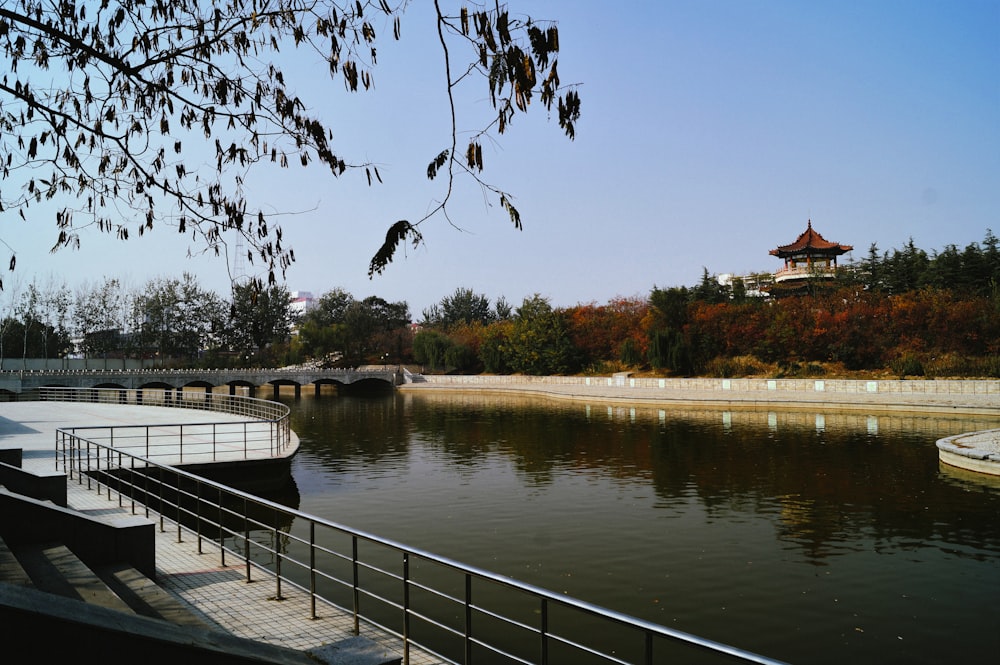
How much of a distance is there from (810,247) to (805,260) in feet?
7.83

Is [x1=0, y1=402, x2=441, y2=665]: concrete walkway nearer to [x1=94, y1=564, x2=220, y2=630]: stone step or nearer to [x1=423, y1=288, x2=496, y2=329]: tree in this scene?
[x1=94, y1=564, x2=220, y2=630]: stone step

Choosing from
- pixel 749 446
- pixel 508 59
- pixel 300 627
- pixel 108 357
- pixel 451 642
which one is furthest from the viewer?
pixel 108 357

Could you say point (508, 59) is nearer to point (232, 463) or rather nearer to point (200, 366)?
point (232, 463)

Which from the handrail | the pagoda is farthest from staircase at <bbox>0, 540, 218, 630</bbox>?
the pagoda

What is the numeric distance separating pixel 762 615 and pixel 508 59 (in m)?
7.10

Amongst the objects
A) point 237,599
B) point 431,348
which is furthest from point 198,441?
point 431,348

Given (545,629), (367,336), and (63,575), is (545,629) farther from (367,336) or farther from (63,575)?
(367,336)

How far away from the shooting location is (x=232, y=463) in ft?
48.9

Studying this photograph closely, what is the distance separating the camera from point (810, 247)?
65.3 meters

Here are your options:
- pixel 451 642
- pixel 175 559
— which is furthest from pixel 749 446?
pixel 175 559

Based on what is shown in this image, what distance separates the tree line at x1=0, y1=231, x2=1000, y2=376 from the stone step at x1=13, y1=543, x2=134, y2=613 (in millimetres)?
31666

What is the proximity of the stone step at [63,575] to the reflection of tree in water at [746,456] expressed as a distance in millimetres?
9415

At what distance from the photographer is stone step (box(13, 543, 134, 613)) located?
4586mm

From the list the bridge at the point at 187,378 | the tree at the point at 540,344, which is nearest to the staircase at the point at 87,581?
the bridge at the point at 187,378
